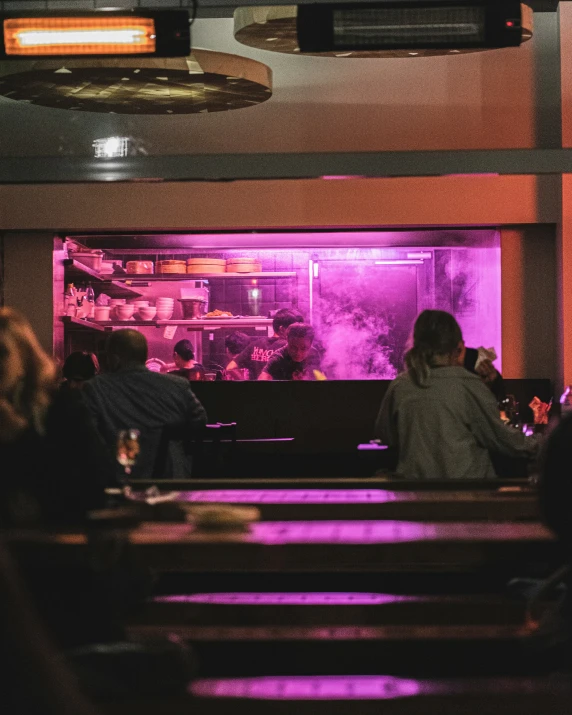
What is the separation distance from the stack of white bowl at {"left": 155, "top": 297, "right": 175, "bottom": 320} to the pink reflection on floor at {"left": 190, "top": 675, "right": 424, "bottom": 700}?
5676 mm

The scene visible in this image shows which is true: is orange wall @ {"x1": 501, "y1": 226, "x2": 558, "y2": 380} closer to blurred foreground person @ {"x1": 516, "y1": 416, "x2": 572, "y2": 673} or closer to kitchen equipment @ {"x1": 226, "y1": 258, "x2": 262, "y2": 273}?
kitchen equipment @ {"x1": 226, "y1": 258, "x2": 262, "y2": 273}

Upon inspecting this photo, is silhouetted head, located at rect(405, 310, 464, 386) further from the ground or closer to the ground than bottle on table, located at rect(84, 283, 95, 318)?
closer to the ground

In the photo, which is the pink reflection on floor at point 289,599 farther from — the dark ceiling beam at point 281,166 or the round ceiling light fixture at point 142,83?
the dark ceiling beam at point 281,166

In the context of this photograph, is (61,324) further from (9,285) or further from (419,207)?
(419,207)

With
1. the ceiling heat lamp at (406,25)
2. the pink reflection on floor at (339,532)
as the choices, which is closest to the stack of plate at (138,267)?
the ceiling heat lamp at (406,25)

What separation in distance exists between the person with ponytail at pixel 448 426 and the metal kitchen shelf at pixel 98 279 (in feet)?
13.9

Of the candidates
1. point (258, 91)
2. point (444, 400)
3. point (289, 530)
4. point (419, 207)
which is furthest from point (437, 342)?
point (419, 207)

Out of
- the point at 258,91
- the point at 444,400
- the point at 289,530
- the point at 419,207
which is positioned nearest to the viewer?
the point at 289,530

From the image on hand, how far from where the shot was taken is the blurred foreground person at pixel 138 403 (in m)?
5.04

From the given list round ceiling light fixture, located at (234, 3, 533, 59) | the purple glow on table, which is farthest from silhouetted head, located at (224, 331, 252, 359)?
the purple glow on table

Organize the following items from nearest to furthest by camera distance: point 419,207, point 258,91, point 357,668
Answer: point 357,668 < point 258,91 < point 419,207

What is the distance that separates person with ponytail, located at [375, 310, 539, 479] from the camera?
416cm

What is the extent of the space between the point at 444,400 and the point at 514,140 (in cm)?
419

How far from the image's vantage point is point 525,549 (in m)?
2.64
